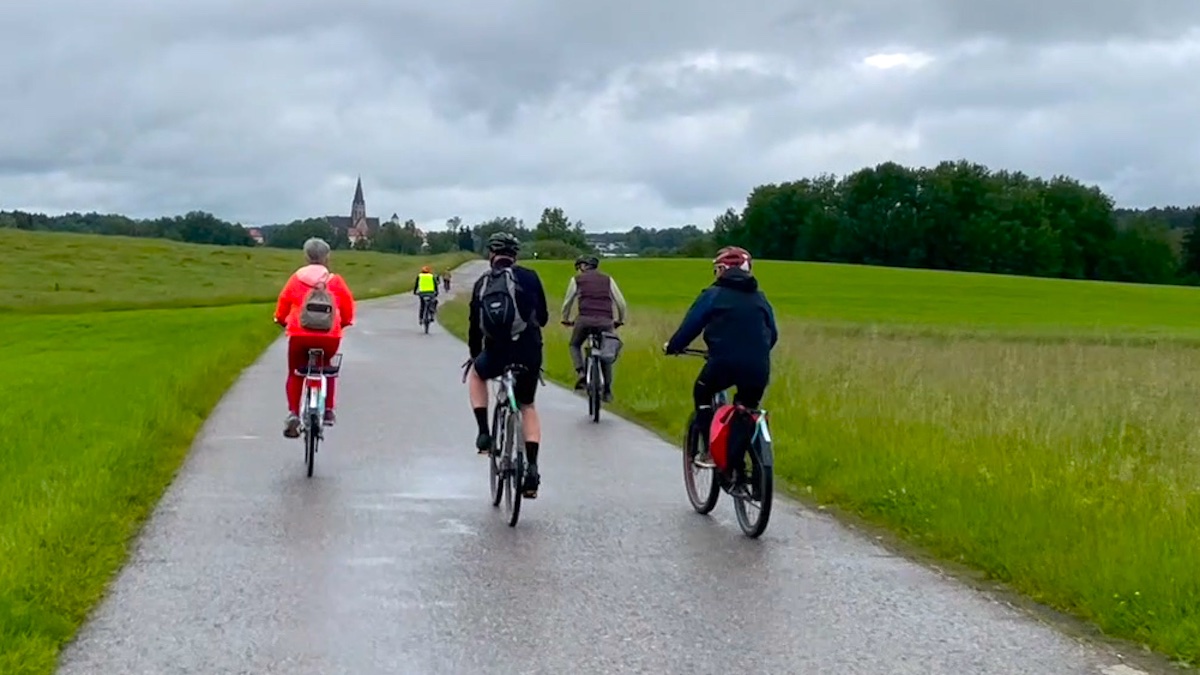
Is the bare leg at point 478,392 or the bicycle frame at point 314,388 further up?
the bare leg at point 478,392

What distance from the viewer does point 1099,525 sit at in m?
8.51

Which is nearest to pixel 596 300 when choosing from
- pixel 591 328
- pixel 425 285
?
pixel 591 328

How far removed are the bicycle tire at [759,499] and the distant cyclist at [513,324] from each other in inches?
52.8

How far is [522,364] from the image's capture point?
9.75 meters

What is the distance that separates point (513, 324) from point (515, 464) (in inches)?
36.0

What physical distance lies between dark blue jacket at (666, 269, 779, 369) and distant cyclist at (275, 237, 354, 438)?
12.2ft

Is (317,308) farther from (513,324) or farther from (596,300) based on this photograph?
(596,300)

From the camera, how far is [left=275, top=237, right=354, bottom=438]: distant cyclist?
12.1 meters

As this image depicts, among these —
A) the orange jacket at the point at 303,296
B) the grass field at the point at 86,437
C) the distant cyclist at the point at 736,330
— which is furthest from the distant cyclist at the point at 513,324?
the orange jacket at the point at 303,296

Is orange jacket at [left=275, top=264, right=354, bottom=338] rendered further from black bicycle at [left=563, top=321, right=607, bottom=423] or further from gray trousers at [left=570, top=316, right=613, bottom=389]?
gray trousers at [left=570, top=316, right=613, bottom=389]

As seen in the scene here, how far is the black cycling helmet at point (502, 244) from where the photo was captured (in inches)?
387

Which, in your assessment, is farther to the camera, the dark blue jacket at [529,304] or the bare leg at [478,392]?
the bare leg at [478,392]

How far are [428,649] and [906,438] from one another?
23.0ft

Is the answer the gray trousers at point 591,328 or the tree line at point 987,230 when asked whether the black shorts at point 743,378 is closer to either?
Result: the gray trousers at point 591,328
